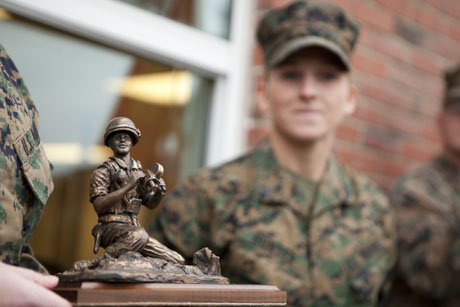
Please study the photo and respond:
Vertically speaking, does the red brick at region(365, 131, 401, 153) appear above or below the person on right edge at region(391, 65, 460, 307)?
above

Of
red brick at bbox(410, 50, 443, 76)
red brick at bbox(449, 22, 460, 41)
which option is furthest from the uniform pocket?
red brick at bbox(449, 22, 460, 41)

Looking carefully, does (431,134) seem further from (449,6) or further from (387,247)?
(387,247)

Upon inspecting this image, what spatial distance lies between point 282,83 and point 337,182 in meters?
0.34

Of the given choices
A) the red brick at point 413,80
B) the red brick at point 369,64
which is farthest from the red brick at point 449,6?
the red brick at point 369,64

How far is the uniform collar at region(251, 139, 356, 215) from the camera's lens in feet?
5.85

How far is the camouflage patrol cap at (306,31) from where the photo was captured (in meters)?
1.78

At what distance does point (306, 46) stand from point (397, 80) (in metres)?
1.25

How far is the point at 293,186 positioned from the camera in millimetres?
1817

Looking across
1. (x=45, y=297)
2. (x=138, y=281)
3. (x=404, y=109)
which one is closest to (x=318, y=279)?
(x=138, y=281)

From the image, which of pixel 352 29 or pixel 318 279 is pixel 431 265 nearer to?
pixel 318 279

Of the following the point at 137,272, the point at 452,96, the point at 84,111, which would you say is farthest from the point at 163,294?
the point at 452,96

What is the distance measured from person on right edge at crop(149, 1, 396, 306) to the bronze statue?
0.66 meters

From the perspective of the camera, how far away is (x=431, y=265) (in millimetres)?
2250

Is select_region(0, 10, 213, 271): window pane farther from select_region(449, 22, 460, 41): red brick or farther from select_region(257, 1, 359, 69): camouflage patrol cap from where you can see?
select_region(449, 22, 460, 41): red brick
